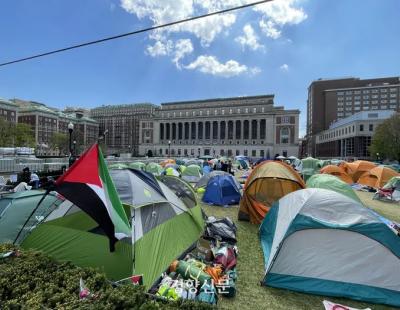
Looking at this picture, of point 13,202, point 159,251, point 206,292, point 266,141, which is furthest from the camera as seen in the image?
point 266,141

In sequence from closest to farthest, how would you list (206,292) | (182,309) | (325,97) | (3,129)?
(182,309) → (206,292) → (3,129) → (325,97)

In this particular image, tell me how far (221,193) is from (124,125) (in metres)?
119

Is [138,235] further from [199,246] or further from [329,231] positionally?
[329,231]

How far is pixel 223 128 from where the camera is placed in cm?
9925

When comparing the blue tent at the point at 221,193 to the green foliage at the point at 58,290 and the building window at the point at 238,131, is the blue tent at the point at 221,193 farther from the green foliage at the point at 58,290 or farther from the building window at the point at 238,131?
the building window at the point at 238,131

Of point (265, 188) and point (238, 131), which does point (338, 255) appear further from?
point (238, 131)

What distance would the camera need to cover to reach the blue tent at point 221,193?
12.1 meters

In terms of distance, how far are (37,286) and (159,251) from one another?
2059 mm

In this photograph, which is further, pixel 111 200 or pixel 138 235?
pixel 138 235

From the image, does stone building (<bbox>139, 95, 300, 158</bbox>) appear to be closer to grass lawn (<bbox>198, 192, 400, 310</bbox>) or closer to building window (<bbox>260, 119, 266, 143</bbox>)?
building window (<bbox>260, 119, 266, 143</bbox>)

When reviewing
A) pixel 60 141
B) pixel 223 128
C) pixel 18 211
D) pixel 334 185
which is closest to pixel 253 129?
pixel 223 128

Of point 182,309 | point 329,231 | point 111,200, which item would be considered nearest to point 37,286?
point 111,200

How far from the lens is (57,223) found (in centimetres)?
491

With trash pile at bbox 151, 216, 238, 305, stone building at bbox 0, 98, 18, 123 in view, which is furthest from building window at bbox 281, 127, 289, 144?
stone building at bbox 0, 98, 18, 123
